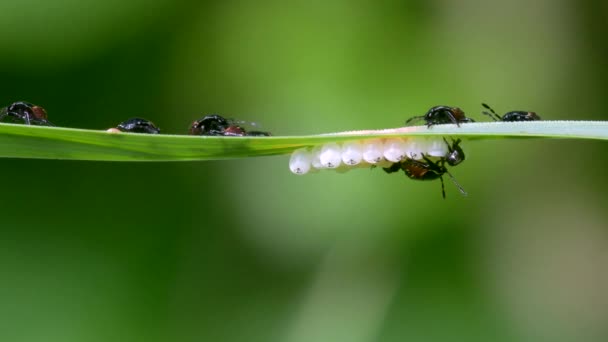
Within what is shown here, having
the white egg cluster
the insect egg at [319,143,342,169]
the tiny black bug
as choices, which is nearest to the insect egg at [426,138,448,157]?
the white egg cluster

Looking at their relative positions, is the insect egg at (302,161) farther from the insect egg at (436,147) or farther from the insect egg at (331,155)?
the insect egg at (436,147)

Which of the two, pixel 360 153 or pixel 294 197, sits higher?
pixel 360 153

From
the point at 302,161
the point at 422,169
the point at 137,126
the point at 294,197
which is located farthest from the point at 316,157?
the point at 294,197

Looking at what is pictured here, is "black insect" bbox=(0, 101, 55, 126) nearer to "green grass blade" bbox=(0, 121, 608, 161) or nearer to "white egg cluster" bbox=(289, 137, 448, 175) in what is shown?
"green grass blade" bbox=(0, 121, 608, 161)

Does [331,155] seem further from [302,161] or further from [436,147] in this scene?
[436,147]

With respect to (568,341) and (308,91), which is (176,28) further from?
(568,341)

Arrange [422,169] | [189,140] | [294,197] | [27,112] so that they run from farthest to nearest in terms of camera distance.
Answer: [294,197], [27,112], [422,169], [189,140]

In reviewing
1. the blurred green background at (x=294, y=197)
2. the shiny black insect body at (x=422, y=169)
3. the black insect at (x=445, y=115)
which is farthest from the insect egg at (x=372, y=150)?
the blurred green background at (x=294, y=197)

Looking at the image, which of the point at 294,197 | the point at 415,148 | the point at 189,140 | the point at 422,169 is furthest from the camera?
the point at 294,197
